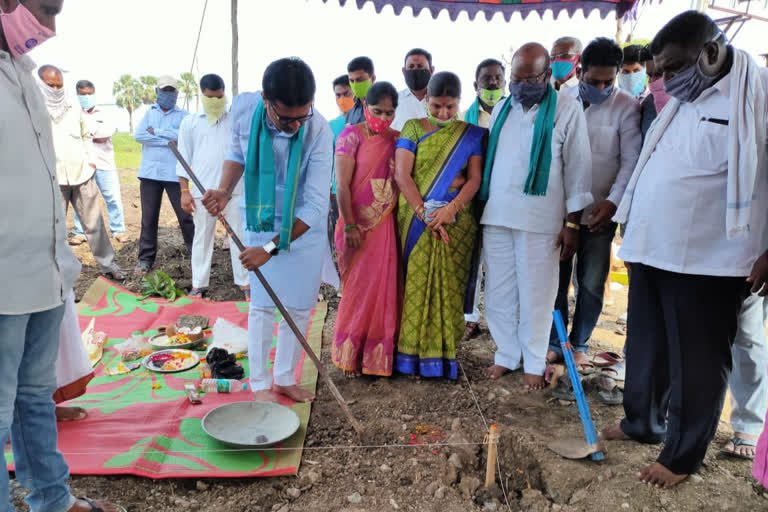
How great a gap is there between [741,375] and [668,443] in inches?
22.3

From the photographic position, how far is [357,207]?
10.5 feet

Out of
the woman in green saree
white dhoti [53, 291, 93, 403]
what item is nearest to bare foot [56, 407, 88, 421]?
white dhoti [53, 291, 93, 403]

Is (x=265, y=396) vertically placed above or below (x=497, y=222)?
below

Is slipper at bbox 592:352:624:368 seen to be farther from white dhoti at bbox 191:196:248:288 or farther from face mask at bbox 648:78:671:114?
white dhoti at bbox 191:196:248:288

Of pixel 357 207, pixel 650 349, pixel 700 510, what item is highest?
pixel 357 207

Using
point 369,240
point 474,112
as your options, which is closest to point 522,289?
point 369,240

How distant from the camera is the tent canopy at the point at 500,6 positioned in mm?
4172

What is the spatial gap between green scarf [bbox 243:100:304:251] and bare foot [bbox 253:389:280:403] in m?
0.93

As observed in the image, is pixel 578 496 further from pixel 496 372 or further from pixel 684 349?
pixel 496 372

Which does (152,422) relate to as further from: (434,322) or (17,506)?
(434,322)

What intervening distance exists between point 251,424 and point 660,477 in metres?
1.95

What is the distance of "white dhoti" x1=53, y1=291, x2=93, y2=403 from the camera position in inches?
98.0

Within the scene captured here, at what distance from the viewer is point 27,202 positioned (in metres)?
1.49

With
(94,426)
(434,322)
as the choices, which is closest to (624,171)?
(434,322)
